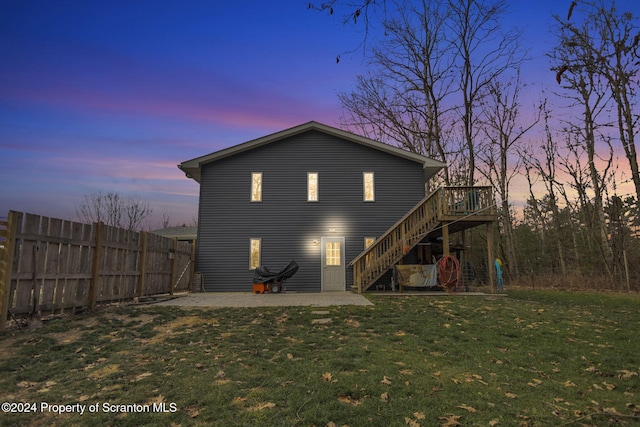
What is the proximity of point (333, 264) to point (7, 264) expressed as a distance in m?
12.1

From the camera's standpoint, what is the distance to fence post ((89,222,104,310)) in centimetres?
799

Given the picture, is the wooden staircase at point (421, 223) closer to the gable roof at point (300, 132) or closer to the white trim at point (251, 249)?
the gable roof at point (300, 132)

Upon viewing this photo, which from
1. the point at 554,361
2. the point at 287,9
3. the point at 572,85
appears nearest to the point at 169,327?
the point at 287,9

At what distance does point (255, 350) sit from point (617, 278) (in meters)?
22.6

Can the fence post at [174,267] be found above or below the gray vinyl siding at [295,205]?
below

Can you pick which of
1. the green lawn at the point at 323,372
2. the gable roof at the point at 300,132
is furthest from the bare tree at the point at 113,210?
the green lawn at the point at 323,372

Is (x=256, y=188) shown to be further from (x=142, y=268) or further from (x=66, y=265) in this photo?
(x=66, y=265)

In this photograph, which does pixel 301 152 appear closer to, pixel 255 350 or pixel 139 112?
pixel 139 112

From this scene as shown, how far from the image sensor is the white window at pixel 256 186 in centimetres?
1648

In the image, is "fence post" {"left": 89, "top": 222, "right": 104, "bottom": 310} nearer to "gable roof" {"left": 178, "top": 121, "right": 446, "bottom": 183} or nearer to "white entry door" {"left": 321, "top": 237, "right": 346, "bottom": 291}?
"gable roof" {"left": 178, "top": 121, "right": 446, "bottom": 183}

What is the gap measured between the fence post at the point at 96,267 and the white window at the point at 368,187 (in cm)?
1150

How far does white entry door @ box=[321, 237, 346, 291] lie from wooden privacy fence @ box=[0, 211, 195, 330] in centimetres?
770

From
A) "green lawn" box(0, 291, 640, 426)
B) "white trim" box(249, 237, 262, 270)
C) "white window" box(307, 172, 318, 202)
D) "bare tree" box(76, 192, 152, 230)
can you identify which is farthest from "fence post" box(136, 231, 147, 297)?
"bare tree" box(76, 192, 152, 230)

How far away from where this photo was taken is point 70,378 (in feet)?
12.7
